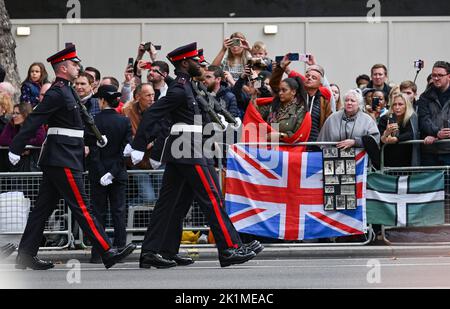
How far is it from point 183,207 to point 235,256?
2.48ft

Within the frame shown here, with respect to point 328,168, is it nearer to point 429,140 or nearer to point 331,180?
point 331,180

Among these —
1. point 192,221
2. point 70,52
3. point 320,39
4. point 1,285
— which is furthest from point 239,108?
point 1,285

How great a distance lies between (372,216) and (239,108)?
225 centimetres

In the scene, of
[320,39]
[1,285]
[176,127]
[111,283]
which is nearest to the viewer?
[1,285]

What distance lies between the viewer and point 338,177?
15.3 meters

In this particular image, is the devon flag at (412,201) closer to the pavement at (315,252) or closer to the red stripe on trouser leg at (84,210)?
the pavement at (315,252)

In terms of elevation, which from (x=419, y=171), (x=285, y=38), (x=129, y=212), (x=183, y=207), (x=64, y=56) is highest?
(x=285, y=38)

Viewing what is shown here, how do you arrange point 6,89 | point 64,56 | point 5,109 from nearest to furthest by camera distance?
point 64,56
point 5,109
point 6,89

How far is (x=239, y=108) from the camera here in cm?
1656

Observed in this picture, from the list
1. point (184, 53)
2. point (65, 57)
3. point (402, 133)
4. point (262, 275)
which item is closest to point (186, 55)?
point (184, 53)

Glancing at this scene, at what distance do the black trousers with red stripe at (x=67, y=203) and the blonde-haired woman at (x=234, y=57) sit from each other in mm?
4024

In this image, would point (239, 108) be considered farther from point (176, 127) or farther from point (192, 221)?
point (176, 127)

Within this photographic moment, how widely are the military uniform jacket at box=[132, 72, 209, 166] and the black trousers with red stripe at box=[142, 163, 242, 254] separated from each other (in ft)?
0.33

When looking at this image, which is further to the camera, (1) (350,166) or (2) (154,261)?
(1) (350,166)
